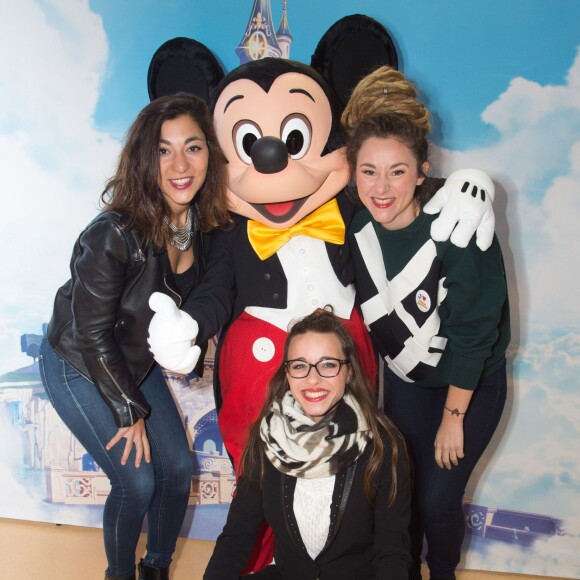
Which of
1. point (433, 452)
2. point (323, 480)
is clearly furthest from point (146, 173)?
point (433, 452)

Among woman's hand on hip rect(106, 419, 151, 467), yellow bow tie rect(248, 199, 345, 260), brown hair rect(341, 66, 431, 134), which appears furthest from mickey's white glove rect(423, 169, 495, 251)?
woman's hand on hip rect(106, 419, 151, 467)

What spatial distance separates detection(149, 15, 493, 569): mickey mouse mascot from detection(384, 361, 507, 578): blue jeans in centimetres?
19

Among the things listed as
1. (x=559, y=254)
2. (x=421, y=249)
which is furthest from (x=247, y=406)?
(x=559, y=254)

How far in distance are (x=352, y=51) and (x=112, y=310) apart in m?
1.01

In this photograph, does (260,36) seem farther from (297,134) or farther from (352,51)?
(297,134)

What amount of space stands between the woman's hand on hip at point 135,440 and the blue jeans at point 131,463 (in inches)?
0.6

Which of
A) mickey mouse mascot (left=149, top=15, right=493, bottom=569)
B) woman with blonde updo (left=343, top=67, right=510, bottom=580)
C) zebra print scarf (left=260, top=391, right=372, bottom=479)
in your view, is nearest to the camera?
zebra print scarf (left=260, top=391, right=372, bottom=479)

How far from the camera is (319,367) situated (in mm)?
1696

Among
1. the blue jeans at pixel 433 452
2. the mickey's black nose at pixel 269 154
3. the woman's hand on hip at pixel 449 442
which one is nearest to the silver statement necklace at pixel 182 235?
the mickey's black nose at pixel 269 154

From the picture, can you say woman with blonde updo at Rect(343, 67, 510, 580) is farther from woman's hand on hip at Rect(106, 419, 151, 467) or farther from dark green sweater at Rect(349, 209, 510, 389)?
woman's hand on hip at Rect(106, 419, 151, 467)

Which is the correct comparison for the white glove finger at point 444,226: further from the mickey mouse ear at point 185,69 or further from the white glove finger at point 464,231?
the mickey mouse ear at point 185,69

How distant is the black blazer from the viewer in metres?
1.65

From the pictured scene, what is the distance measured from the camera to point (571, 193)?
7.36 feet

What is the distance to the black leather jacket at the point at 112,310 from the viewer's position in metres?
1.73
